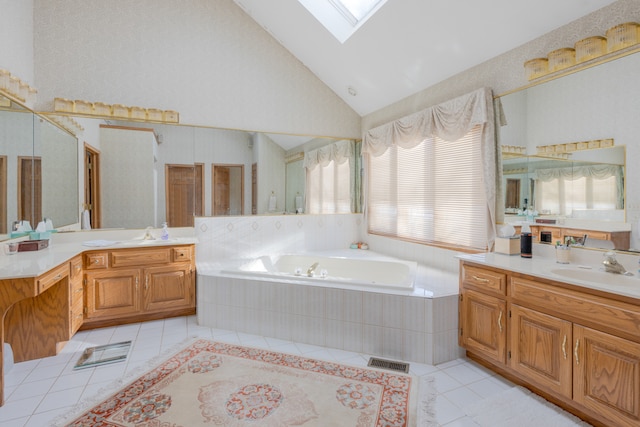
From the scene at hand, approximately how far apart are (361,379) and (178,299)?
6.66 ft

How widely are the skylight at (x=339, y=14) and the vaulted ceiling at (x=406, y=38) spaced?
0.21 feet

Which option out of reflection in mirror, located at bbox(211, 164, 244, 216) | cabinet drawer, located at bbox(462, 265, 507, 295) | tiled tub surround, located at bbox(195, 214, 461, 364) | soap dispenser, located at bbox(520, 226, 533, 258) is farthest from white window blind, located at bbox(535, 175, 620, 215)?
reflection in mirror, located at bbox(211, 164, 244, 216)

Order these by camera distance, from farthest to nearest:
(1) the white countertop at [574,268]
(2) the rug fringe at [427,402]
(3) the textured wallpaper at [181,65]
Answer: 1. (3) the textured wallpaper at [181,65]
2. (2) the rug fringe at [427,402]
3. (1) the white countertop at [574,268]

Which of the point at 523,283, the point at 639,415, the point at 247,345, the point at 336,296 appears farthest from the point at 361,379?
the point at 639,415

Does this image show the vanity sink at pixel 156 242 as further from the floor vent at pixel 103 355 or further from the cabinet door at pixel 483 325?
the cabinet door at pixel 483 325

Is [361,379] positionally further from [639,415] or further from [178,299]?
[178,299]

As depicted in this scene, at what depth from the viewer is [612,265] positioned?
196 centimetres

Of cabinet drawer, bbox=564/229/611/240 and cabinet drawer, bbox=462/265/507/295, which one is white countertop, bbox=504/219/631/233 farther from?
cabinet drawer, bbox=462/265/507/295

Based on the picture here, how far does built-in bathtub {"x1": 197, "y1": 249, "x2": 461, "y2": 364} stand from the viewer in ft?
8.21

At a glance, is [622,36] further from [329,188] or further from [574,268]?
[329,188]

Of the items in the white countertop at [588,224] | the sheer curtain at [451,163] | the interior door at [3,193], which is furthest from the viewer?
the sheer curtain at [451,163]

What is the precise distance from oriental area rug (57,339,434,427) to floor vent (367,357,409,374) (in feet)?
0.21

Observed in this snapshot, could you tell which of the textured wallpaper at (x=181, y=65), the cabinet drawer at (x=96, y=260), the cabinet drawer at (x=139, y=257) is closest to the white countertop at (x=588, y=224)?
the textured wallpaper at (x=181, y=65)

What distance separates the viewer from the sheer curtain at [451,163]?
9.37 ft
